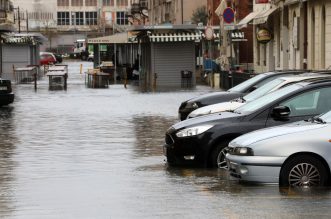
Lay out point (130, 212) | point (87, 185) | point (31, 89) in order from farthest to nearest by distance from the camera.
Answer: point (31, 89) → point (87, 185) → point (130, 212)

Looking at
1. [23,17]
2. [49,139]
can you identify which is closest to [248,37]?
[49,139]

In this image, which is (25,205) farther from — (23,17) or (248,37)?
(23,17)

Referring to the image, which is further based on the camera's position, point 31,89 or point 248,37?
point 248,37

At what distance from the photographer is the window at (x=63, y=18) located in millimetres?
168750

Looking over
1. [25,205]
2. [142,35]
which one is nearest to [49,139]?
[25,205]

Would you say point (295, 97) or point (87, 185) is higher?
point (295, 97)

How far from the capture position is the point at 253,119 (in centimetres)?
1520

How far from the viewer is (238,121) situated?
50.2 ft

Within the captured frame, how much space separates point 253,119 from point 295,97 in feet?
2.43

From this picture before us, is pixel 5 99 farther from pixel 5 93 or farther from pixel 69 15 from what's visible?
pixel 69 15

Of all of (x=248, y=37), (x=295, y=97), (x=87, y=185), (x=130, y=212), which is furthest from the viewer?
(x=248, y=37)

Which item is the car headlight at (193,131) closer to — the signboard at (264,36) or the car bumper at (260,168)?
the car bumper at (260,168)

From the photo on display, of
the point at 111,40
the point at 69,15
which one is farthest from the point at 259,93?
the point at 69,15

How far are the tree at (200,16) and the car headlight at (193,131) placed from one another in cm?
6306
